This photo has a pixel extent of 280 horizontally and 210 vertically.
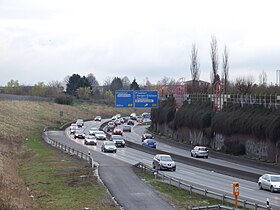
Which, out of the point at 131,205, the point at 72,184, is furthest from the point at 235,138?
the point at 131,205

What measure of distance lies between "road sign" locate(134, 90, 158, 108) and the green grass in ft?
73.7

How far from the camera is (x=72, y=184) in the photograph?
3834 cm

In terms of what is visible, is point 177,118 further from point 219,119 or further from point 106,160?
point 106,160

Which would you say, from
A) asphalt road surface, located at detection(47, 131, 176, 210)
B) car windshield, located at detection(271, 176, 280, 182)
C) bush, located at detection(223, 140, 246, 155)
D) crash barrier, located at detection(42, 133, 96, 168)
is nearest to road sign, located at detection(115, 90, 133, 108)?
crash barrier, located at detection(42, 133, 96, 168)

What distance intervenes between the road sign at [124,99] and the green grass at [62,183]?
20878mm

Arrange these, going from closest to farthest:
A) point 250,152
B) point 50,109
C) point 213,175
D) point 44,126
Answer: point 213,175 → point 250,152 → point 44,126 → point 50,109

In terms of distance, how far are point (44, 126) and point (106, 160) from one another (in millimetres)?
60452

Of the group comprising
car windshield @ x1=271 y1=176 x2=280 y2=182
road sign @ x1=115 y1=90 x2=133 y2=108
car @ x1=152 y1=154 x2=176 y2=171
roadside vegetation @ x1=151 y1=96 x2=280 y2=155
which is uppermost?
road sign @ x1=115 y1=90 x2=133 y2=108

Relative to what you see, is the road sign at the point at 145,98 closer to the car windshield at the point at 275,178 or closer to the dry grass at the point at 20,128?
the dry grass at the point at 20,128

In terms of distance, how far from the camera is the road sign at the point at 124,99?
81562 millimetres

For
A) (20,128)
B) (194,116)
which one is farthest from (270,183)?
(20,128)

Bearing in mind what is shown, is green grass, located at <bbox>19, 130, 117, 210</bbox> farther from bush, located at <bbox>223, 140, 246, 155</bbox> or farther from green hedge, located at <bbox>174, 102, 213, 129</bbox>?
green hedge, located at <bbox>174, 102, 213, 129</bbox>

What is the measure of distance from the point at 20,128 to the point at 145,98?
25.5m

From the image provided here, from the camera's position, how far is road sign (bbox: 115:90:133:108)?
3211 inches
